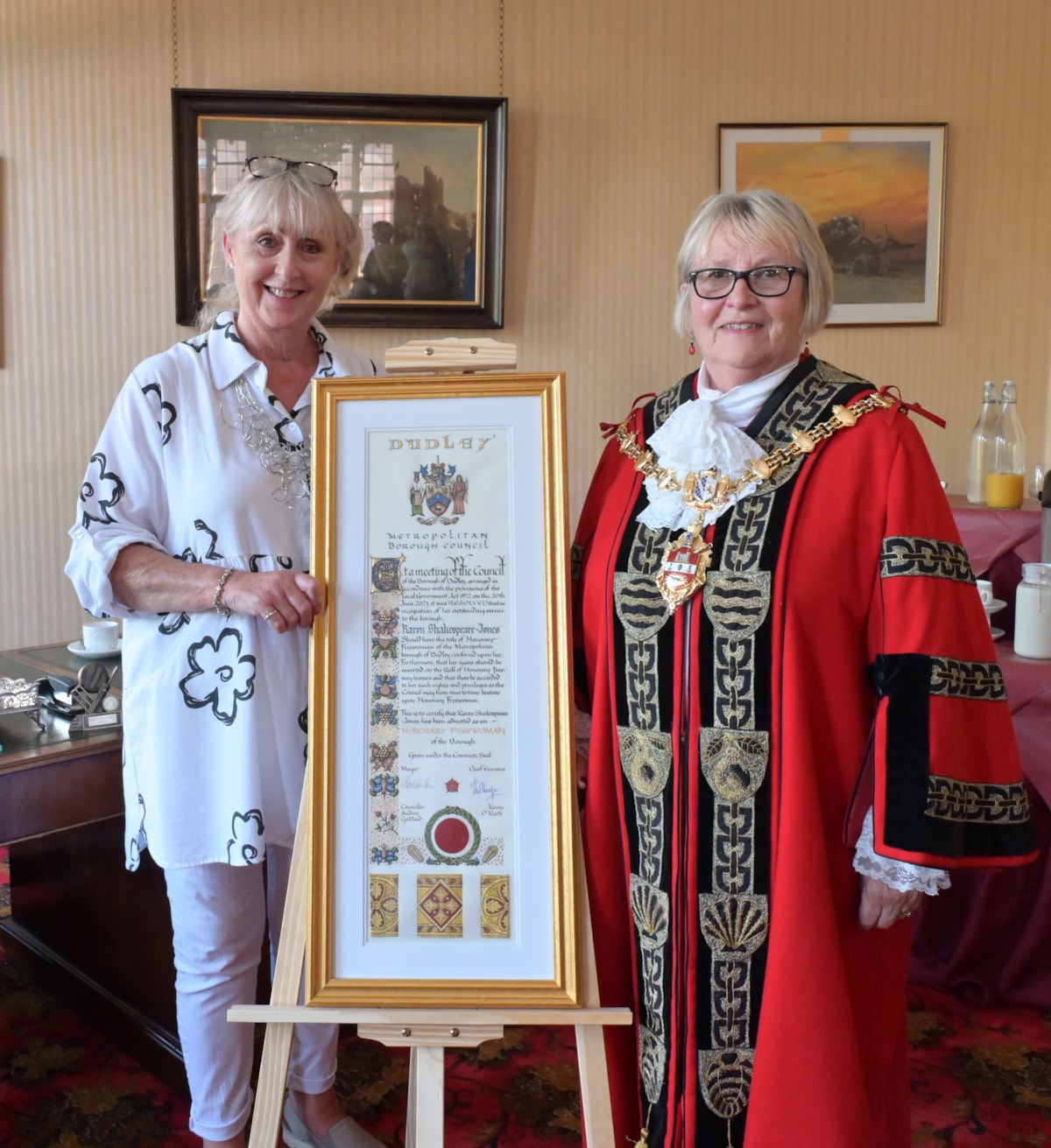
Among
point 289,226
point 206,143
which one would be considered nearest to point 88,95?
point 206,143

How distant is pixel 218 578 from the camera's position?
1.59 metres

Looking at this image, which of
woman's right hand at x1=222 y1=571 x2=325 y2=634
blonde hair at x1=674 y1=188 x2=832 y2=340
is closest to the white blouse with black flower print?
woman's right hand at x1=222 y1=571 x2=325 y2=634

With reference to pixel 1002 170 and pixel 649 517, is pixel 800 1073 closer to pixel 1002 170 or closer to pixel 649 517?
pixel 649 517

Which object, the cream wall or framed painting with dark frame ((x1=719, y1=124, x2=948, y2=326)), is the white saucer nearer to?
the cream wall

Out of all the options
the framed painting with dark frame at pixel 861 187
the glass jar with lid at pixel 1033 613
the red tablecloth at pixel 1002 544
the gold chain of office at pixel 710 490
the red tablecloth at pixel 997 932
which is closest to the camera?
the gold chain of office at pixel 710 490

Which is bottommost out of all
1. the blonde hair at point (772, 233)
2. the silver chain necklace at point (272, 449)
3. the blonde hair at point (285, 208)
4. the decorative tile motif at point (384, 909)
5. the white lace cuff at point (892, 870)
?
the decorative tile motif at point (384, 909)

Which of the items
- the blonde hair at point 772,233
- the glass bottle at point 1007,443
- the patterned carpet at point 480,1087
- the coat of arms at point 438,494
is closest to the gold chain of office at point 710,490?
the blonde hair at point 772,233

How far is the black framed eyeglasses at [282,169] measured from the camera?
1712 millimetres

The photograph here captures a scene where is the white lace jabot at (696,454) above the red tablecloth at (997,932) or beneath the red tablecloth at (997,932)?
above

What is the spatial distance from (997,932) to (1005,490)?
3.74ft

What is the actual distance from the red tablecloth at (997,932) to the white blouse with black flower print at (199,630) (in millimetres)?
1710

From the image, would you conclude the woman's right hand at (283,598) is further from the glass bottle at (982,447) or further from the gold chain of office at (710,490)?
the glass bottle at (982,447)

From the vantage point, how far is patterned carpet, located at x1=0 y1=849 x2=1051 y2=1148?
7.06ft

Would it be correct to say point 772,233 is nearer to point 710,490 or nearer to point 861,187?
point 710,490
